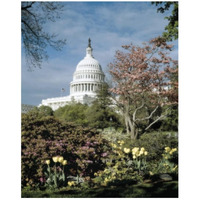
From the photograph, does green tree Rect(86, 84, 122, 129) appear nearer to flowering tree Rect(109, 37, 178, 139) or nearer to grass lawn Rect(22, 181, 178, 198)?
flowering tree Rect(109, 37, 178, 139)

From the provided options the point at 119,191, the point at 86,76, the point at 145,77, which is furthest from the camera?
the point at 86,76

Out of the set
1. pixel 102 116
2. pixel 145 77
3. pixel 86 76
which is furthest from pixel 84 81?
pixel 145 77

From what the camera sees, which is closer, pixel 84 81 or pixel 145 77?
pixel 145 77

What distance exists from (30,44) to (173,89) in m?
6.99

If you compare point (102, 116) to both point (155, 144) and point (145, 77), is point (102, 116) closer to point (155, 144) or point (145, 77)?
point (145, 77)

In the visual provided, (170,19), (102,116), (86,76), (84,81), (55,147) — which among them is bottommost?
(55,147)

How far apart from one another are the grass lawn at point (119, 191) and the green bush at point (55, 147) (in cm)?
57

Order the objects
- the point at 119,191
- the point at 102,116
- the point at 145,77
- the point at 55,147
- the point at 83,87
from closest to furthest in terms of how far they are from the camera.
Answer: the point at 119,191 → the point at 55,147 → the point at 145,77 → the point at 102,116 → the point at 83,87

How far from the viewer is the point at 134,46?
12812 millimetres

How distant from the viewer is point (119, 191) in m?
5.47

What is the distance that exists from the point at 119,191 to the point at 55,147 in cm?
195

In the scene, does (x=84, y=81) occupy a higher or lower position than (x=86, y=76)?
lower
